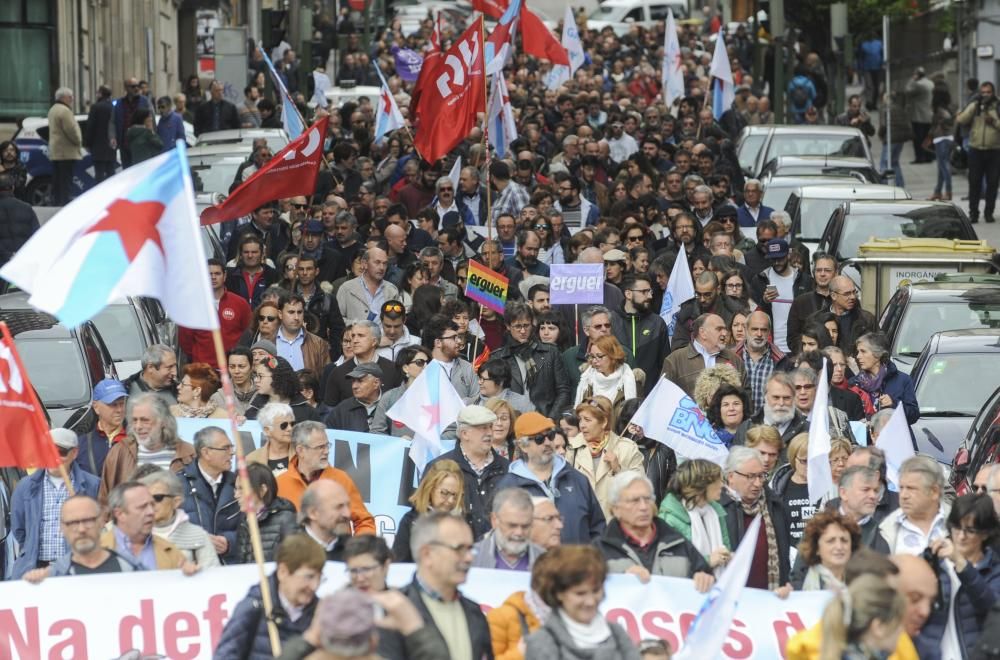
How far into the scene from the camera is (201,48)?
46875mm

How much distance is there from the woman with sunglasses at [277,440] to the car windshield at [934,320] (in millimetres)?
6098

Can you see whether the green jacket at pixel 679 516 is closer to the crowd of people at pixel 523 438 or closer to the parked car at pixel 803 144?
the crowd of people at pixel 523 438

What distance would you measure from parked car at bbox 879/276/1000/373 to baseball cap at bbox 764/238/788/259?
5.68 feet

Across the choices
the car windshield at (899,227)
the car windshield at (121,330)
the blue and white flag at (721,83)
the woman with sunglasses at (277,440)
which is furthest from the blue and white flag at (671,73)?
the woman with sunglasses at (277,440)

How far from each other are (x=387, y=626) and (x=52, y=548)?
3774 millimetres

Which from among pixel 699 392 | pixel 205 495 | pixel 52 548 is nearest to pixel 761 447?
pixel 699 392

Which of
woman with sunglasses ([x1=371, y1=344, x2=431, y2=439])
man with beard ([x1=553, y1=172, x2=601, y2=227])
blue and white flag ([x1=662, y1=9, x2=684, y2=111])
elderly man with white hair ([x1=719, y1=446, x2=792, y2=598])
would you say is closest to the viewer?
elderly man with white hair ([x1=719, y1=446, x2=792, y2=598])

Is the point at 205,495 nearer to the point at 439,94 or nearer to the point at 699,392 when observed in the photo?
the point at 699,392

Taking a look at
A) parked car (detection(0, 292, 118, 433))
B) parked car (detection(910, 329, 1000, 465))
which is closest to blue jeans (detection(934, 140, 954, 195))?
parked car (detection(910, 329, 1000, 465))

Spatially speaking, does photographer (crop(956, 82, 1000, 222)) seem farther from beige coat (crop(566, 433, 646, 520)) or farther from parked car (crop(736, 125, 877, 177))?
beige coat (crop(566, 433, 646, 520))

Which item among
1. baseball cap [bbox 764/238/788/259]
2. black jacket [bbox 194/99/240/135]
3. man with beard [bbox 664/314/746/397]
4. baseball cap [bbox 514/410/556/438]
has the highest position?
black jacket [bbox 194/99/240/135]

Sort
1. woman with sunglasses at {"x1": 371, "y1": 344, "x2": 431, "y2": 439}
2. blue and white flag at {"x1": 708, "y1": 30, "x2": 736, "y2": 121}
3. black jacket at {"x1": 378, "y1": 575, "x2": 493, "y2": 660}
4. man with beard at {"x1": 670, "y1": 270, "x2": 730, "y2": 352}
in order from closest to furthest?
black jacket at {"x1": 378, "y1": 575, "x2": 493, "y2": 660}
woman with sunglasses at {"x1": 371, "y1": 344, "x2": 431, "y2": 439}
man with beard at {"x1": 670, "y1": 270, "x2": 730, "y2": 352}
blue and white flag at {"x1": 708, "y1": 30, "x2": 736, "y2": 121}

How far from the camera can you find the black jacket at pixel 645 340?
15.9 metres

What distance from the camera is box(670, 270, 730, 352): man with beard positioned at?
1605 cm
